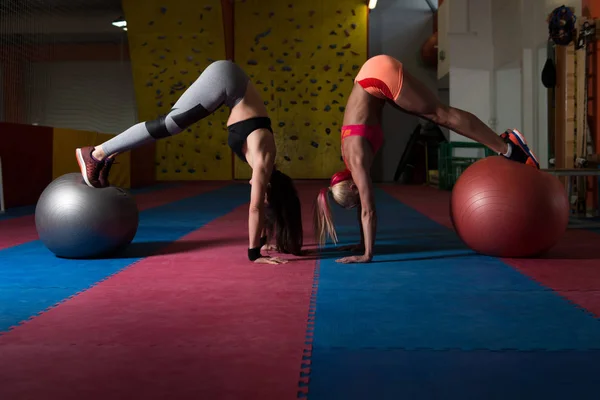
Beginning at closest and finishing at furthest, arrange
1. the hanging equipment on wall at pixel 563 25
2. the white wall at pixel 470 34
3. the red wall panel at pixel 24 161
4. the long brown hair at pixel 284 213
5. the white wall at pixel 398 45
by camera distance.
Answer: the long brown hair at pixel 284 213
the hanging equipment on wall at pixel 563 25
the red wall panel at pixel 24 161
the white wall at pixel 470 34
the white wall at pixel 398 45

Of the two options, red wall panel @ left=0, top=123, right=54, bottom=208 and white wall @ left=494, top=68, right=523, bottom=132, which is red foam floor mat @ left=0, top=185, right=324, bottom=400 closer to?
Result: red wall panel @ left=0, top=123, right=54, bottom=208

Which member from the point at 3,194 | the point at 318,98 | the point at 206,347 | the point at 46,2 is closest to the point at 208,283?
the point at 206,347

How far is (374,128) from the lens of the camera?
3824 millimetres

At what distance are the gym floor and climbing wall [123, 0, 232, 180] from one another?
935cm

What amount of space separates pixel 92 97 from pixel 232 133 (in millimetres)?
12062

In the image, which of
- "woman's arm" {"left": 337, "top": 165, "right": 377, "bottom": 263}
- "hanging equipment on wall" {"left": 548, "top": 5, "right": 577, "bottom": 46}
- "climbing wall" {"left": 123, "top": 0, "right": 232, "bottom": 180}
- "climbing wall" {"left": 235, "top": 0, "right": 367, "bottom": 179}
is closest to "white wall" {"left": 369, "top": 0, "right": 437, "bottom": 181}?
"climbing wall" {"left": 235, "top": 0, "right": 367, "bottom": 179}

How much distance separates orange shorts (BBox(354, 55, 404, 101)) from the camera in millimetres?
3711

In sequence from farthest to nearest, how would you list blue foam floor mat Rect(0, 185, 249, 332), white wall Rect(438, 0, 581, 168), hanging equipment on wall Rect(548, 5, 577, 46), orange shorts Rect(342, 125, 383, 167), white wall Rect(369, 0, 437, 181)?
white wall Rect(369, 0, 437, 181) < white wall Rect(438, 0, 581, 168) < hanging equipment on wall Rect(548, 5, 577, 46) < orange shorts Rect(342, 125, 383, 167) < blue foam floor mat Rect(0, 185, 249, 332)

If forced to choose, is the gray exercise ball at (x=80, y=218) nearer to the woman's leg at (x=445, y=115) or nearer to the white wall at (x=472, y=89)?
the woman's leg at (x=445, y=115)

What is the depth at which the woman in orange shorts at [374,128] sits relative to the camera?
370 centimetres

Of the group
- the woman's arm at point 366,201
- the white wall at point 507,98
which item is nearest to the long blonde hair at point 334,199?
the woman's arm at point 366,201

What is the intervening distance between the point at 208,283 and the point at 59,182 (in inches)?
52.3

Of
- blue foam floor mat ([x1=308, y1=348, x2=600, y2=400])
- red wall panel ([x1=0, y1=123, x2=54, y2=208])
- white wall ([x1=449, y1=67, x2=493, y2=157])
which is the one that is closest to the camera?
blue foam floor mat ([x1=308, y1=348, x2=600, y2=400])

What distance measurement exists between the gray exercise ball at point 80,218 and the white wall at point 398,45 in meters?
10.2
